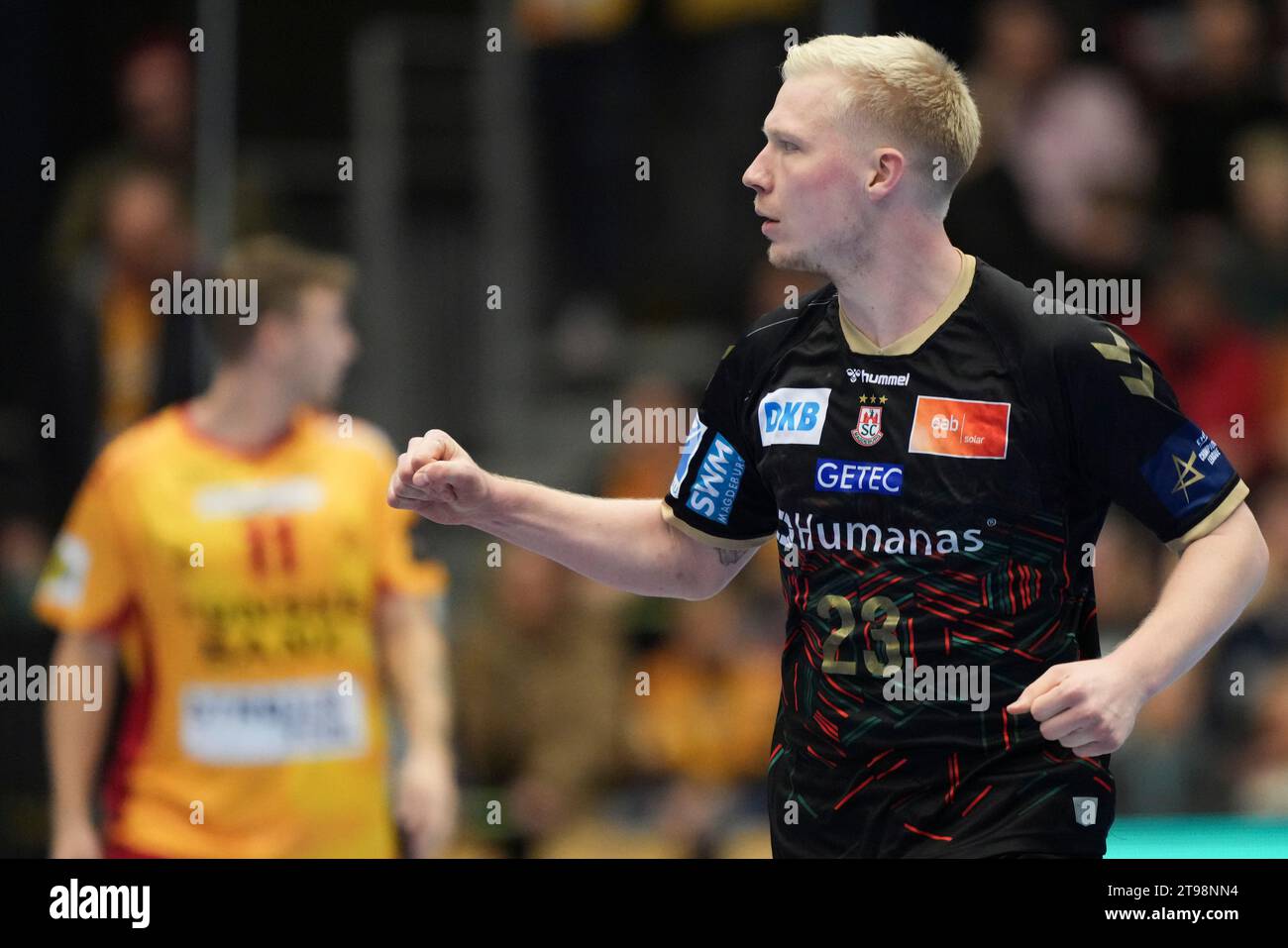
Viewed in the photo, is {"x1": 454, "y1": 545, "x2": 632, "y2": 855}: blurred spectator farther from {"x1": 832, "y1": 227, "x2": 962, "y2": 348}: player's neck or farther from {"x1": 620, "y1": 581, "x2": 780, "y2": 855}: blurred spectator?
{"x1": 832, "y1": 227, "x2": 962, "y2": 348}: player's neck

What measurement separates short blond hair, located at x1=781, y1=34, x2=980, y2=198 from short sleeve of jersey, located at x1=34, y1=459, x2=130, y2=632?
124 inches

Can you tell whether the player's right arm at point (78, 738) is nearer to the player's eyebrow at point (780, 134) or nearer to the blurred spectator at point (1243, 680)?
the player's eyebrow at point (780, 134)

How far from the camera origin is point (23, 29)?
29.4 feet

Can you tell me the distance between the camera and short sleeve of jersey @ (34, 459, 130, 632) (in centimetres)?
561

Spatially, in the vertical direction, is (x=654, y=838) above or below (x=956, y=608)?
below

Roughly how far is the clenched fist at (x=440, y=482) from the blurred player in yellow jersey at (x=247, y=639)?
7.60 ft

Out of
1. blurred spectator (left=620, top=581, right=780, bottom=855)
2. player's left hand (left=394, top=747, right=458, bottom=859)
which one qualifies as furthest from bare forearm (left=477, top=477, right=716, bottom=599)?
blurred spectator (left=620, top=581, right=780, bottom=855)

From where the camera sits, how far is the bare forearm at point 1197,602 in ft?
9.95

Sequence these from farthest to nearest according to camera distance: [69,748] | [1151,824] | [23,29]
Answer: [23,29] < [1151,824] < [69,748]

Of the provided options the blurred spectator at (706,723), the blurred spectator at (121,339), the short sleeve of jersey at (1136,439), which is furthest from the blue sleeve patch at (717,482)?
the blurred spectator at (121,339)
